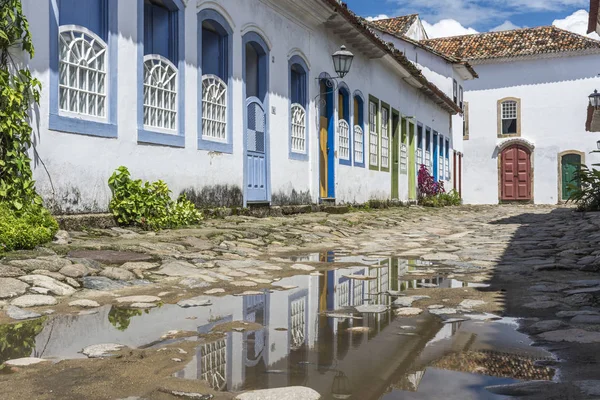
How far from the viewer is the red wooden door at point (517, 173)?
3197 centimetres

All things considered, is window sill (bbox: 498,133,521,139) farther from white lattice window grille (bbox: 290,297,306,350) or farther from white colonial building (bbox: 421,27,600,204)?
white lattice window grille (bbox: 290,297,306,350)

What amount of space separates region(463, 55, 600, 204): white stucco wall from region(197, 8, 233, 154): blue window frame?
24405 mm

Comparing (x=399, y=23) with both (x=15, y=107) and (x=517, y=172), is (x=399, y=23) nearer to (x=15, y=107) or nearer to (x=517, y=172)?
(x=517, y=172)

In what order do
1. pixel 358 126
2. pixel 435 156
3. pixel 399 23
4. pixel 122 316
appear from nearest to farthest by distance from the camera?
1. pixel 122 316
2. pixel 358 126
3. pixel 435 156
4. pixel 399 23

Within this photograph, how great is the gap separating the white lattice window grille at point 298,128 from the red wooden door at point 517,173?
21219 mm

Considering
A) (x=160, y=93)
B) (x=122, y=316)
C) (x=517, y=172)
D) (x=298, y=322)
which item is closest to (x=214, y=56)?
(x=160, y=93)

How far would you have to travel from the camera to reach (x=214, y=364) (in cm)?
259

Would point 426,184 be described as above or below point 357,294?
above

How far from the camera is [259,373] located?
8.11 feet

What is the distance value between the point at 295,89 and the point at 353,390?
11.5m

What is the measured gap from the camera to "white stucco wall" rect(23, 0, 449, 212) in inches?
272

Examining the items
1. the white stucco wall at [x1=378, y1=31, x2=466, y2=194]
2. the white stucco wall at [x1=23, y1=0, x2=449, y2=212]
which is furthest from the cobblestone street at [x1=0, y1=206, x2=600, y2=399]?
the white stucco wall at [x1=378, y1=31, x2=466, y2=194]

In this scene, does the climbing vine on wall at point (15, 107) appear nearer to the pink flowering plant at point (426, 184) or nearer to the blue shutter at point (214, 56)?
the blue shutter at point (214, 56)

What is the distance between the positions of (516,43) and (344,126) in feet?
65.3
